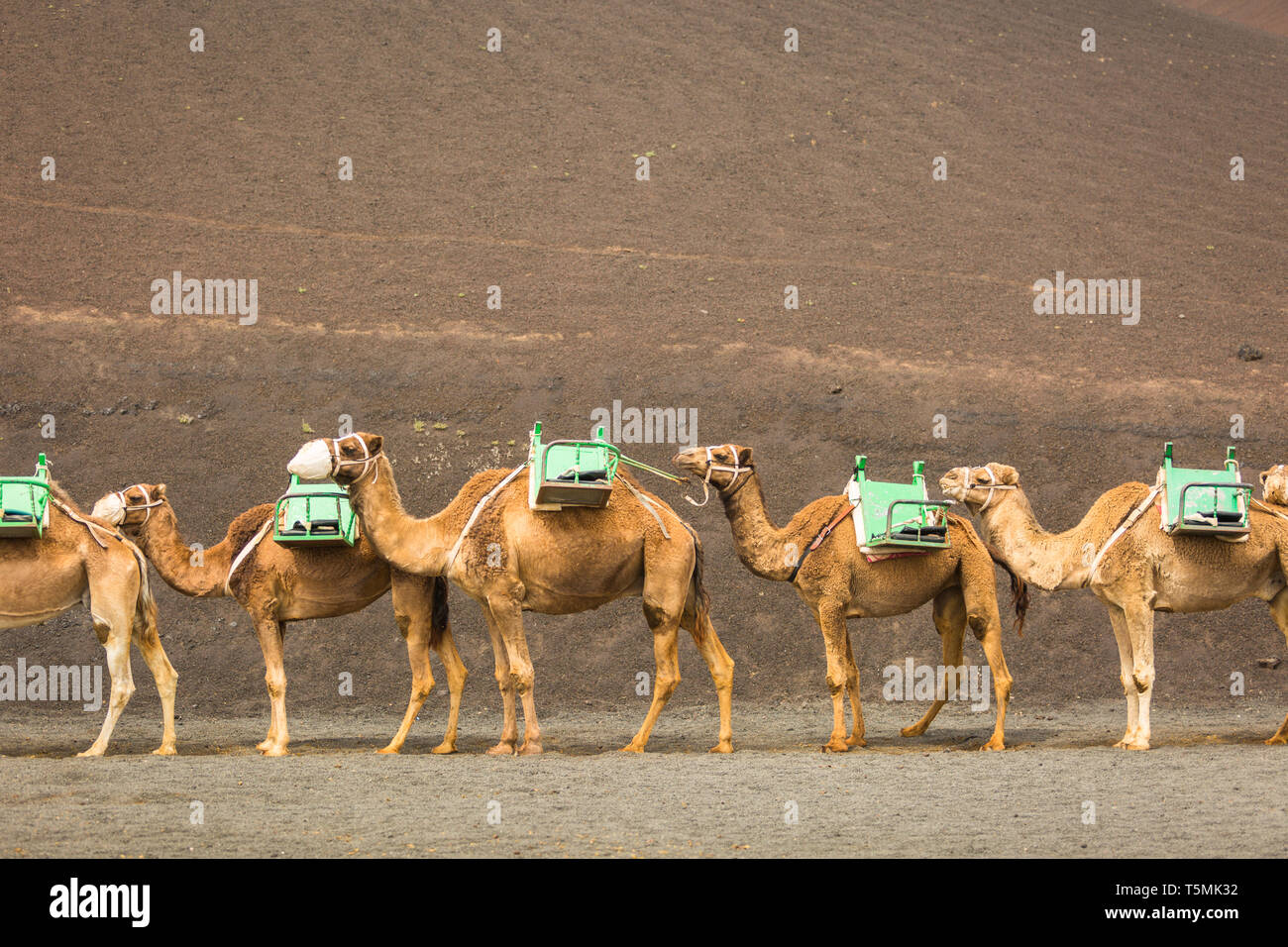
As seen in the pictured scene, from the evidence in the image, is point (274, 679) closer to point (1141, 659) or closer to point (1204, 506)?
point (1141, 659)

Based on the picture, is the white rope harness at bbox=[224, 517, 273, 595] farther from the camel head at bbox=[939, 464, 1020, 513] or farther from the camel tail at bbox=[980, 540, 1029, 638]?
the camel tail at bbox=[980, 540, 1029, 638]

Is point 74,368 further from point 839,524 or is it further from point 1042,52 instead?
point 1042,52

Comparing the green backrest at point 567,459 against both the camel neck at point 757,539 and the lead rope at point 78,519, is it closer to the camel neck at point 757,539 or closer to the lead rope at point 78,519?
the camel neck at point 757,539

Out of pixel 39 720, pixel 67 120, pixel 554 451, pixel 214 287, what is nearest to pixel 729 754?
pixel 554 451

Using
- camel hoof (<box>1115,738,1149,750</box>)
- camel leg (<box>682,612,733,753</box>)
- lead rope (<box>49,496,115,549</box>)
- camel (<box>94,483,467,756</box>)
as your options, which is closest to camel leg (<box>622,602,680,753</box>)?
camel leg (<box>682,612,733,753</box>)

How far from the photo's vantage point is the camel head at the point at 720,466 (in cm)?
1401

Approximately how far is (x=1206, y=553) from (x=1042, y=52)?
1546 inches

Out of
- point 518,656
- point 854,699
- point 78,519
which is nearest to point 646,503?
point 518,656

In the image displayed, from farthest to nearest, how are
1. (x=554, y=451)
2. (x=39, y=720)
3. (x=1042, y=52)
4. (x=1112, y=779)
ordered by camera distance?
(x=1042, y=52), (x=39, y=720), (x=554, y=451), (x=1112, y=779)

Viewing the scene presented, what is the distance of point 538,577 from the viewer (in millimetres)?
13641

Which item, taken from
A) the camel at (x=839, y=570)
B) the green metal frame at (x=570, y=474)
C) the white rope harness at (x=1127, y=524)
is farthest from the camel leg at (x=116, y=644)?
the white rope harness at (x=1127, y=524)

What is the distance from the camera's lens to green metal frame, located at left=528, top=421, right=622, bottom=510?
43.2 ft

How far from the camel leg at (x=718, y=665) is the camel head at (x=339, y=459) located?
358cm

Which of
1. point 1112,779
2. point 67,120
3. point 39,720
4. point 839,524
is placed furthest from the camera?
point 67,120
